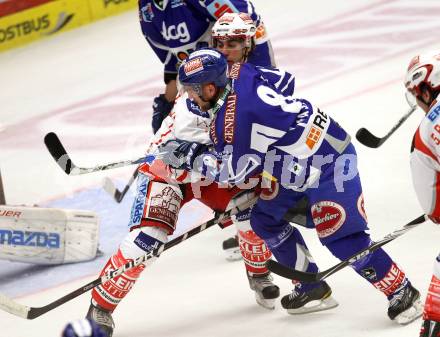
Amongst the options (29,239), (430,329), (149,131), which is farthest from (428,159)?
(149,131)

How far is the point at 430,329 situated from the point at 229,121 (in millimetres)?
1070

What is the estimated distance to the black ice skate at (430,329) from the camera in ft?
11.8

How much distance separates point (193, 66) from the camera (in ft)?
13.8

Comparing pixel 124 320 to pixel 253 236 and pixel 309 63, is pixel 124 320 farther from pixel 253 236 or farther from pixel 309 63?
pixel 309 63

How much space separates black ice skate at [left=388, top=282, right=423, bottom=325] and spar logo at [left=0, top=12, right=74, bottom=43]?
228 inches

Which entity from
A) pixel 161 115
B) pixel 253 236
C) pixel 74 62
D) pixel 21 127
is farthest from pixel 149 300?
pixel 74 62

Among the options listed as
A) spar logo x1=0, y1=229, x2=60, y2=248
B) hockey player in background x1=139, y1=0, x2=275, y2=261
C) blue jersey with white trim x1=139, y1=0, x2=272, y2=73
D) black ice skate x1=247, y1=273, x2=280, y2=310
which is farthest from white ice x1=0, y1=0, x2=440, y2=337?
blue jersey with white trim x1=139, y1=0, x2=272, y2=73

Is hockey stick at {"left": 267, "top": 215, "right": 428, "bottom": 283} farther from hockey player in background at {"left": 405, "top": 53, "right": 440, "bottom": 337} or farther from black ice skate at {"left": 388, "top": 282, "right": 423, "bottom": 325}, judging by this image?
hockey player in background at {"left": 405, "top": 53, "right": 440, "bottom": 337}

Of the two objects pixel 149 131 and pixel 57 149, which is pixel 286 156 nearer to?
pixel 57 149

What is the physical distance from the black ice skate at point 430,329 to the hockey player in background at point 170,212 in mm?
1170

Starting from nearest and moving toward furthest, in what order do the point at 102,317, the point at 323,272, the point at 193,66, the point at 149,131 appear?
the point at 323,272 < the point at 193,66 < the point at 102,317 < the point at 149,131

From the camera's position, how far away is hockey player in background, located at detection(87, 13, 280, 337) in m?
4.45

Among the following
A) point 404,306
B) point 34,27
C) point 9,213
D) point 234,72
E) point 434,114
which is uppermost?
point 434,114

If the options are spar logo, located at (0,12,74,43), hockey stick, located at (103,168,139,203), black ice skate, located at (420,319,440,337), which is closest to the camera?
black ice skate, located at (420,319,440,337)
